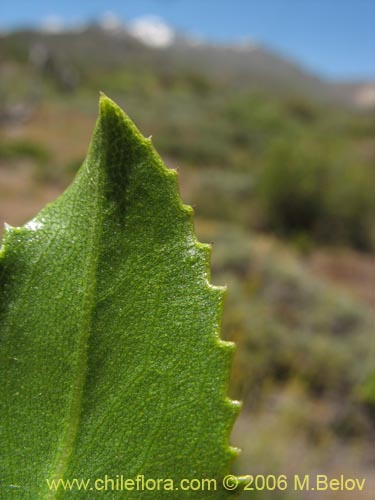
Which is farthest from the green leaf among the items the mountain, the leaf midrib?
the mountain

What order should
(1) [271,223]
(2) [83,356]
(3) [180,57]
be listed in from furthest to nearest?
(3) [180,57] → (1) [271,223] → (2) [83,356]

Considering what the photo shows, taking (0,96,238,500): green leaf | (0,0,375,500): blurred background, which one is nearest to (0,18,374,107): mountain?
(0,0,375,500): blurred background

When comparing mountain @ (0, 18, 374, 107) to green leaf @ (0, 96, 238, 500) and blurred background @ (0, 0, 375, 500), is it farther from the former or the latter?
green leaf @ (0, 96, 238, 500)

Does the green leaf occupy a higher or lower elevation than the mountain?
lower

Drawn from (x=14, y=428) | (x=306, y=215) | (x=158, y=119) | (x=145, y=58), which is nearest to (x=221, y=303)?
(x=14, y=428)

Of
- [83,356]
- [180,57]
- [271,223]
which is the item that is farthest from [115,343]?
[180,57]

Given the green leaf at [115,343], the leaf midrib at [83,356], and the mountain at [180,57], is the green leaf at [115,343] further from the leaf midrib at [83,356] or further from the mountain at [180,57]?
the mountain at [180,57]

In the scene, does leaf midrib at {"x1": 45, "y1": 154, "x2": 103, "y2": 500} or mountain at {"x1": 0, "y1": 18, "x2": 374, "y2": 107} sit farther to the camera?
mountain at {"x1": 0, "y1": 18, "x2": 374, "y2": 107}

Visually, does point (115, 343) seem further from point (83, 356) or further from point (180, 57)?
point (180, 57)

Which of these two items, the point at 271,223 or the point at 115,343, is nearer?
the point at 115,343
